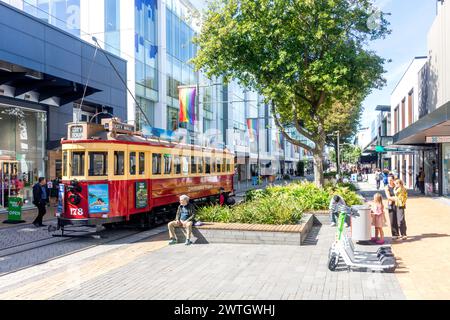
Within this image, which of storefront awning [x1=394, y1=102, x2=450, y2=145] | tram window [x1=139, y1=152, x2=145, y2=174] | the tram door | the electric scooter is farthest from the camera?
the tram door

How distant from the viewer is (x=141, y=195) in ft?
46.8

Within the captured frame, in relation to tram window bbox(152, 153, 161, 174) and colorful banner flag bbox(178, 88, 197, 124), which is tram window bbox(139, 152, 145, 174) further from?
colorful banner flag bbox(178, 88, 197, 124)

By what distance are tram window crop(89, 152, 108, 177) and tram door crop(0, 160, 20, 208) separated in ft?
30.6

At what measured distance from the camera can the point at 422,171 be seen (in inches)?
1141

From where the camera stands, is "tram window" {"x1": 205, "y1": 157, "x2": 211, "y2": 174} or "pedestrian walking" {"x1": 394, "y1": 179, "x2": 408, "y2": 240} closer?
"pedestrian walking" {"x1": 394, "y1": 179, "x2": 408, "y2": 240}

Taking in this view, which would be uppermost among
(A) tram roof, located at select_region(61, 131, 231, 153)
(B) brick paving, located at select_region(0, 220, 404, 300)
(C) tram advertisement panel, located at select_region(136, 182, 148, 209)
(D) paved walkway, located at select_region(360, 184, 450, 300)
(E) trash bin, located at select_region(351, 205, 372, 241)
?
(A) tram roof, located at select_region(61, 131, 231, 153)

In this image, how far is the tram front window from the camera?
42.8ft

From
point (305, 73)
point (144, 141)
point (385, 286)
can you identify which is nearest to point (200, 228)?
point (144, 141)

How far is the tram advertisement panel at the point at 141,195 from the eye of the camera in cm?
1403

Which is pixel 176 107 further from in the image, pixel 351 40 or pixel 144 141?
pixel 144 141

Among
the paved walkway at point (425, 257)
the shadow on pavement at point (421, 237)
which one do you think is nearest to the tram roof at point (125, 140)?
the paved walkway at point (425, 257)

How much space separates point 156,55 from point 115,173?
2454 centimetres

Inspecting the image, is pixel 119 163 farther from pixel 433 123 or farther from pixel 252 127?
pixel 252 127

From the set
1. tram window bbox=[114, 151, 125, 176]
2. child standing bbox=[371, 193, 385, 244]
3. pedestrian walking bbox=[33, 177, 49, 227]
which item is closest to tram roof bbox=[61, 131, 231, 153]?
tram window bbox=[114, 151, 125, 176]
